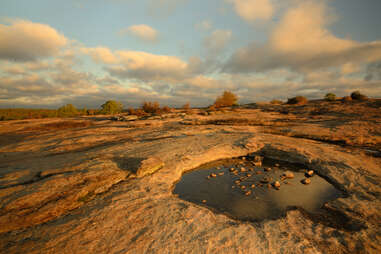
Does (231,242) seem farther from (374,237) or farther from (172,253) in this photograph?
(374,237)

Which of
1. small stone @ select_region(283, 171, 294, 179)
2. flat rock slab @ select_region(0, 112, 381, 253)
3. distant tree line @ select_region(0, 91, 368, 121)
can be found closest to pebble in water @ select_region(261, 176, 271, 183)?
small stone @ select_region(283, 171, 294, 179)

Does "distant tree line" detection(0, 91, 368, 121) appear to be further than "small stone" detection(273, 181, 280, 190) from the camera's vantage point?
Yes

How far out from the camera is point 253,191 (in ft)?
15.4

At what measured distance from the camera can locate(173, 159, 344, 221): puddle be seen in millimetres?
3859

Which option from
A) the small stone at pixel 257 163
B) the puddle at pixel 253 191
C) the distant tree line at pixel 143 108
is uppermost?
the distant tree line at pixel 143 108

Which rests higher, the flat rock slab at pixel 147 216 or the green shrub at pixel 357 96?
the green shrub at pixel 357 96

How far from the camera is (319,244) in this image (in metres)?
2.67

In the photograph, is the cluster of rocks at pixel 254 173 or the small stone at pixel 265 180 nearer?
the cluster of rocks at pixel 254 173

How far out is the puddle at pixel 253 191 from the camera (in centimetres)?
386

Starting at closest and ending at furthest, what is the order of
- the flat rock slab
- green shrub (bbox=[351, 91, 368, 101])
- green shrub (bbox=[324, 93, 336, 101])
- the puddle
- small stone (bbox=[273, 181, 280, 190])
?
the flat rock slab, the puddle, small stone (bbox=[273, 181, 280, 190]), green shrub (bbox=[351, 91, 368, 101]), green shrub (bbox=[324, 93, 336, 101])

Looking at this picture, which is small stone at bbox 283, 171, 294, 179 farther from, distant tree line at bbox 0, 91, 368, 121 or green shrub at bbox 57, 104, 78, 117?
green shrub at bbox 57, 104, 78, 117

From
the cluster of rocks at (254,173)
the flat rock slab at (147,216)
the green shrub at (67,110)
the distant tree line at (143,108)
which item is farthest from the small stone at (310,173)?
the green shrub at (67,110)

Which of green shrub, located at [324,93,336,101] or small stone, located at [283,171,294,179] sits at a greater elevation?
green shrub, located at [324,93,336,101]

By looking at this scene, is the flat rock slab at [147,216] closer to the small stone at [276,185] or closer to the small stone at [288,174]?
the small stone at [288,174]
